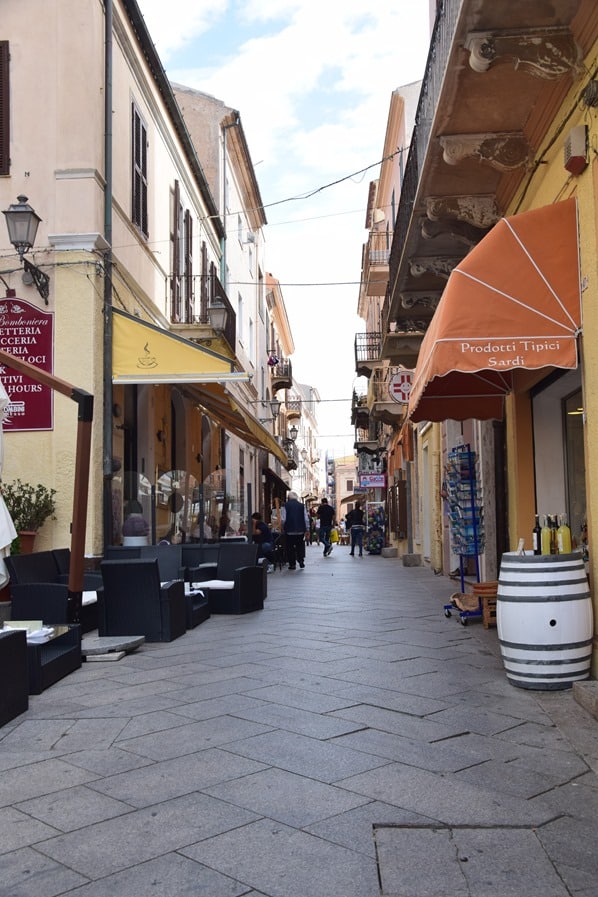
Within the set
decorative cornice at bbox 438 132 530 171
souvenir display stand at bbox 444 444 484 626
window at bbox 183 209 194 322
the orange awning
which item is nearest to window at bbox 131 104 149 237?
window at bbox 183 209 194 322

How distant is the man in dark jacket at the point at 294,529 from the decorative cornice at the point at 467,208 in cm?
1100

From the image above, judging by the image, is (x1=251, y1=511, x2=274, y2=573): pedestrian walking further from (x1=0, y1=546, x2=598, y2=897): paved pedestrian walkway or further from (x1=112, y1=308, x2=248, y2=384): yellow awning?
(x1=0, y1=546, x2=598, y2=897): paved pedestrian walkway

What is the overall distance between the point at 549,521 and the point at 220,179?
20153mm

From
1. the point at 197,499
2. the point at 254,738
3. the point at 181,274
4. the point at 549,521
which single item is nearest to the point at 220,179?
the point at 181,274

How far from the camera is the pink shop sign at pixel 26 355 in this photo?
11250mm

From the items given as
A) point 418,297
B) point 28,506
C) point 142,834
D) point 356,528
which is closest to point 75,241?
point 28,506

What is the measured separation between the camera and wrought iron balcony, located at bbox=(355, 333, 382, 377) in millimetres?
29812

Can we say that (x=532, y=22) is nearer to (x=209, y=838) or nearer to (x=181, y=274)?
(x=209, y=838)

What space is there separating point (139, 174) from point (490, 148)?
7583mm

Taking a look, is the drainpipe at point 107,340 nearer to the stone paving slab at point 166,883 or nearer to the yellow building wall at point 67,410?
the yellow building wall at point 67,410

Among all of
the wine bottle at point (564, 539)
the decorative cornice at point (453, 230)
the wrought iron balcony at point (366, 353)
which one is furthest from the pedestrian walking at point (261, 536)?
the wrought iron balcony at point (366, 353)

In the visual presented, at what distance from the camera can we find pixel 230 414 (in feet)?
48.3

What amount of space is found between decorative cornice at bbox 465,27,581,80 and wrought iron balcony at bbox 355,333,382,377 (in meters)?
22.9

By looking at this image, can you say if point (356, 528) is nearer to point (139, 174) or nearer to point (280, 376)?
point (280, 376)
